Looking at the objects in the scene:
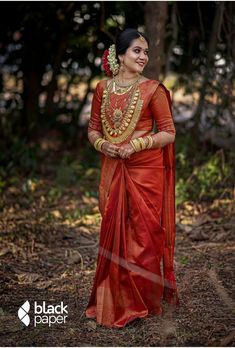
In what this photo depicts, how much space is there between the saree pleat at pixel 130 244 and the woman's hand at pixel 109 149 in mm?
115

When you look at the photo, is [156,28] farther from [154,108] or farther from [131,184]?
[131,184]

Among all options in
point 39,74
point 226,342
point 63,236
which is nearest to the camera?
point 226,342

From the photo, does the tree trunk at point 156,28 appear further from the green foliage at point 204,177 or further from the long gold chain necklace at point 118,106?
the long gold chain necklace at point 118,106

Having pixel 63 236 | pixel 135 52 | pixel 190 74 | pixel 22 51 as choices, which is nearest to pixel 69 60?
pixel 22 51

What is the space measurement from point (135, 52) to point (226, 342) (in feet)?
5.69

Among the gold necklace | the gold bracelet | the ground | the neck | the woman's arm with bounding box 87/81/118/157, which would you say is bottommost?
the ground

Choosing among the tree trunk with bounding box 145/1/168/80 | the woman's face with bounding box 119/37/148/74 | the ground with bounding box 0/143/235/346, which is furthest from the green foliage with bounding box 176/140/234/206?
the woman's face with bounding box 119/37/148/74

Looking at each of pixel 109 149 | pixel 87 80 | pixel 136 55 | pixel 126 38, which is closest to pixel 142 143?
pixel 109 149

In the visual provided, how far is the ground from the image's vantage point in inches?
151

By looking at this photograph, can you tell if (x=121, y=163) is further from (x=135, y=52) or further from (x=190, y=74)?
(x=190, y=74)

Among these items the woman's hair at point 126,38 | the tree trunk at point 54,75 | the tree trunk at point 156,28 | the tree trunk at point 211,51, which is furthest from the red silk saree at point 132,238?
the tree trunk at point 54,75

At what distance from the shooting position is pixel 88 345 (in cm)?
372

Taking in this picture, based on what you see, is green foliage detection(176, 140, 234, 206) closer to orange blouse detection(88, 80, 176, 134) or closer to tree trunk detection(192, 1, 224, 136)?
tree trunk detection(192, 1, 224, 136)

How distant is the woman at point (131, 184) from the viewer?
3916 mm
